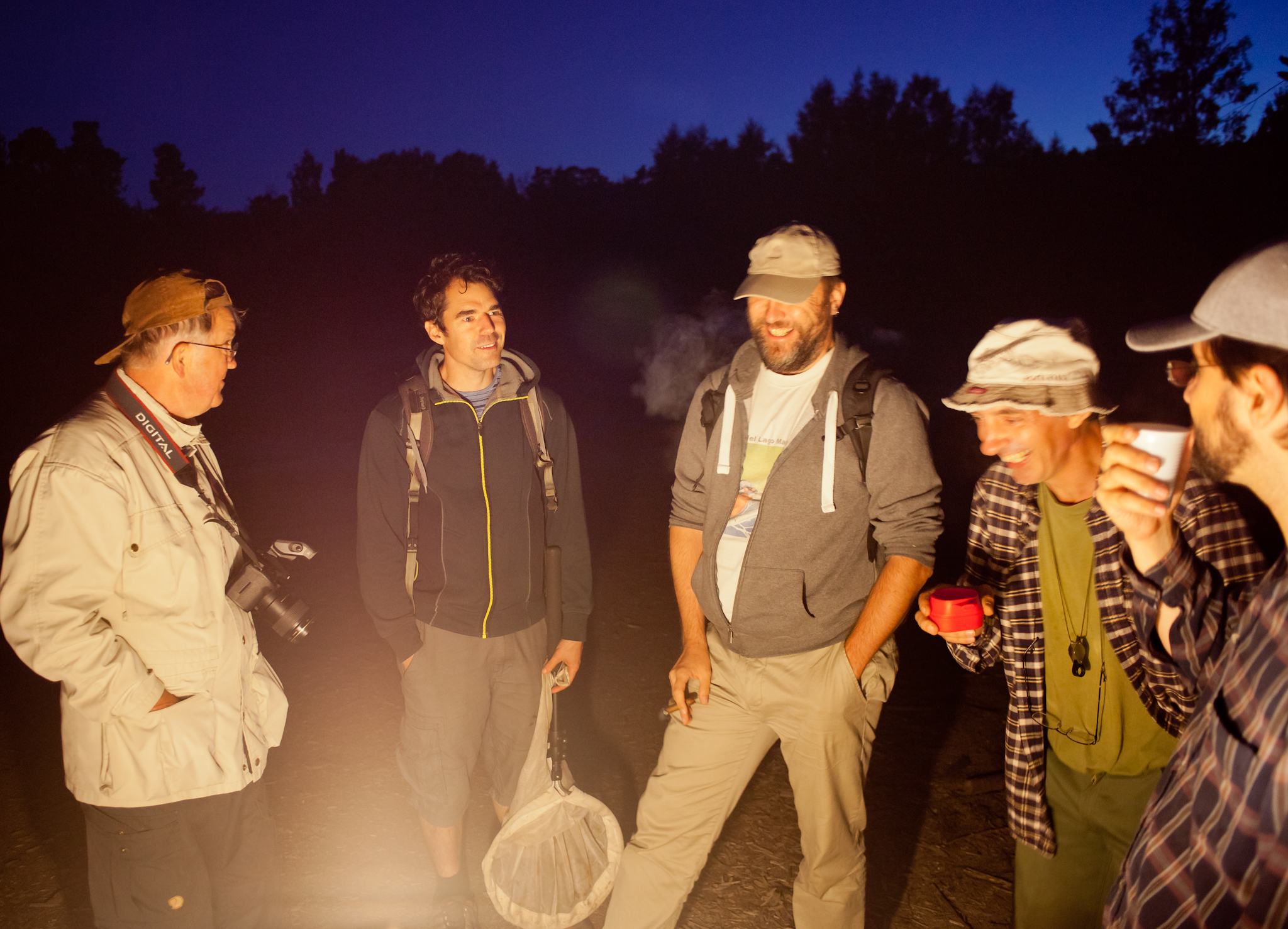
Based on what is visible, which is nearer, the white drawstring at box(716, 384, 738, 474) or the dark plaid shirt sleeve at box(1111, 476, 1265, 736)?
the dark plaid shirt sleeve at box(1111, 476, 1265, 736)

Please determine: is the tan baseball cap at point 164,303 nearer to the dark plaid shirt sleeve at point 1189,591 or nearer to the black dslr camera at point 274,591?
the black dslr camera at point 274,591

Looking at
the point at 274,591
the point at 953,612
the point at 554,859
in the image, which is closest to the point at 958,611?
the point at 953,612

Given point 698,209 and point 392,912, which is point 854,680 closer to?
point 392,912

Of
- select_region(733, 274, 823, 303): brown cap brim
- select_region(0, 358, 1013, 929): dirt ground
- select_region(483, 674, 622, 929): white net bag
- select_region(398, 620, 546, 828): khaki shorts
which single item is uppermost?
select_region(733, 274, 823, 303): brown cap brim

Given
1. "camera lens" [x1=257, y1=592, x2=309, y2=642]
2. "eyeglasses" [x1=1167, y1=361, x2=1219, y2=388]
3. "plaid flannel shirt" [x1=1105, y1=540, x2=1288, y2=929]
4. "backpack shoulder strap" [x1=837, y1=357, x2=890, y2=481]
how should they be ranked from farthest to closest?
"camera lens" [x1=257, y1=592, x2=309, y2=642] < "backpack shoulder strap" [x1=837, y1=357, x2=890, y2=481] < "eyeglasses" [x1=1167, y1=361, x2=1219, y2=388] < "plaid flannel shirt" [x1=1105, y1=540, x2=1288, y2=929]

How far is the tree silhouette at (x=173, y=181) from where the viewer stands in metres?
28.3

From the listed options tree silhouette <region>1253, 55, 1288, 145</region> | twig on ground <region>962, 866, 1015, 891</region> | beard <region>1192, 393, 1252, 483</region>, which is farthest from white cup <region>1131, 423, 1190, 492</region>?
tree silhouette <region>1253, 55, 1288, 145</region>

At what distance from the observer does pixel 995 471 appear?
8.57ft

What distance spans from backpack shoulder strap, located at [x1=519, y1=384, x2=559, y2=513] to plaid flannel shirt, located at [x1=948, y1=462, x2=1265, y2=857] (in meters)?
1.73

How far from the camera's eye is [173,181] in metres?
28.8

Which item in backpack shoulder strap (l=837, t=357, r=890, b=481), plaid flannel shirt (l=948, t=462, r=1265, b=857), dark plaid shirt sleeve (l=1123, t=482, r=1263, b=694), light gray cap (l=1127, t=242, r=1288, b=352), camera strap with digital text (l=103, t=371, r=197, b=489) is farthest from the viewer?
backpack shoulder strap (l=837, t=357, r=890, b=481)

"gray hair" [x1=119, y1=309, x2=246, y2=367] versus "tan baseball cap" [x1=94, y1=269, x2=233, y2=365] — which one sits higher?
"tan baseball cap" [x1=94, y1=269, x2=233, y2=365]

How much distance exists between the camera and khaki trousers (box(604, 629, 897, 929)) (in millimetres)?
2719

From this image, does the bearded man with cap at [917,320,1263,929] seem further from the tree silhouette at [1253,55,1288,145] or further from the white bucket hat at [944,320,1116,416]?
the tree silhouette at [1253,55,1288,145]
